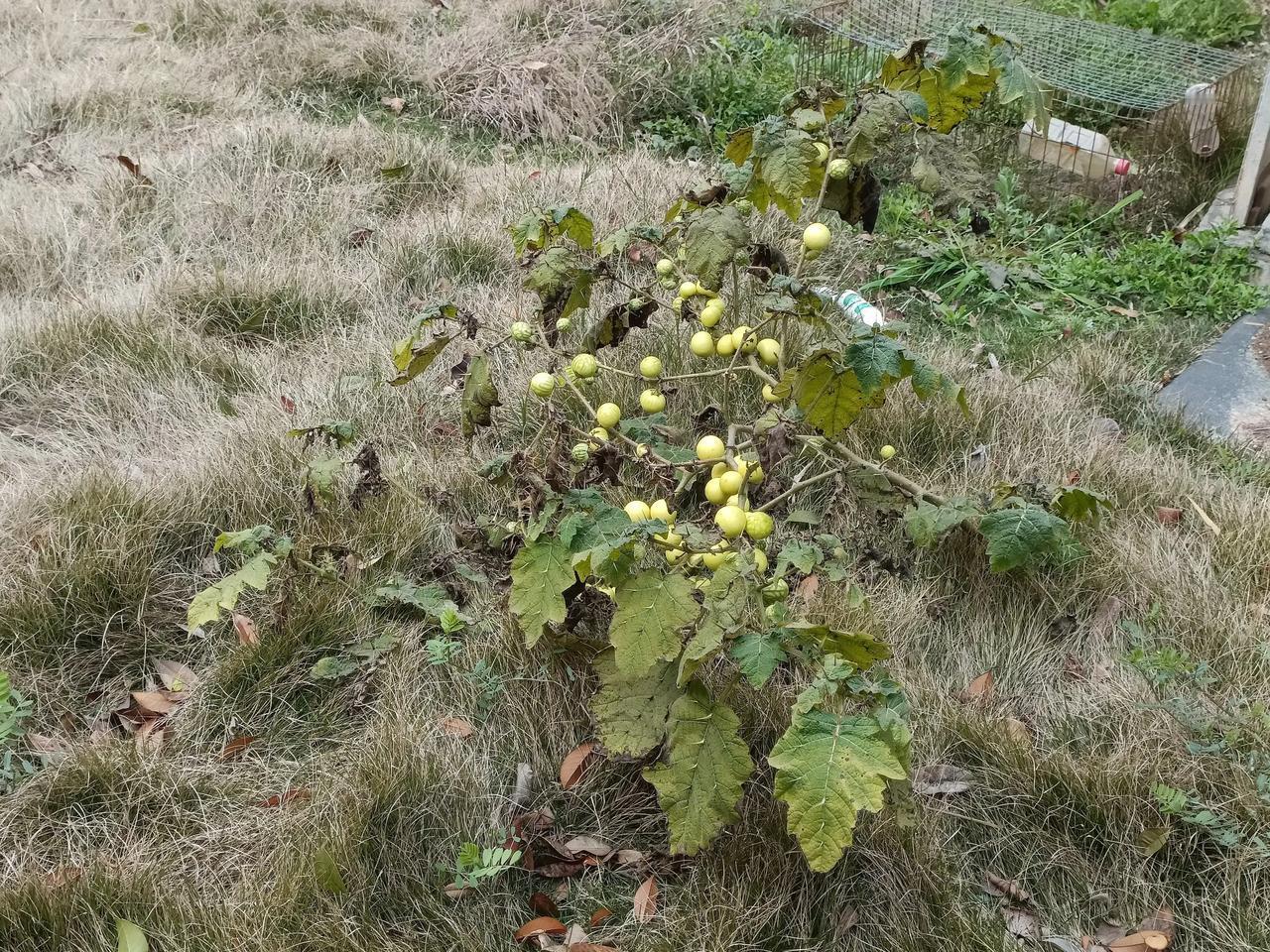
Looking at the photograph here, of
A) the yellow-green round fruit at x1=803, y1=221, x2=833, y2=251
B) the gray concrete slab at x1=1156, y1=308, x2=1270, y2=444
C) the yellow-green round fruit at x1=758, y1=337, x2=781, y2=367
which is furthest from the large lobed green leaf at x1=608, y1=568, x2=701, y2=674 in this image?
the gray concrete slab at x1=1156, y1=308, x2=1270, y2=444

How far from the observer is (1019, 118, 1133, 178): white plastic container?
15.3 ft

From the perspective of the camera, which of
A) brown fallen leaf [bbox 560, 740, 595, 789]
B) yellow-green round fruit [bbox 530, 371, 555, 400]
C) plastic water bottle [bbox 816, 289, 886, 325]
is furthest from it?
plastic water bottle [bbox 816, 289, 886, 325]

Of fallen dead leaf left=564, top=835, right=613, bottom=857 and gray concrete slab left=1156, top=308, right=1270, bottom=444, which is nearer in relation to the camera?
fallen dead leaf left=564, top=835, right=613, bottom=857

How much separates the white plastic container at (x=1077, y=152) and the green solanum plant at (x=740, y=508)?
8.42 feet

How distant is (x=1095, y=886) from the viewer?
190cm

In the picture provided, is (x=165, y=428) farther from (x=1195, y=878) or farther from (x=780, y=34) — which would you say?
(x=780, y=34)

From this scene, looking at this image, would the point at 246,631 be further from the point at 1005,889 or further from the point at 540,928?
the point at 1005,889

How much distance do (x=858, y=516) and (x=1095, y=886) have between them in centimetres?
113

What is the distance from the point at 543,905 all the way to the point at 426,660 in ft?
2.18

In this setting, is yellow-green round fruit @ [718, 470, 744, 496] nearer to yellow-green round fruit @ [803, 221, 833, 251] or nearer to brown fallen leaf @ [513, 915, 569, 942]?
yellow-green round fruit @ [803, 221, 833, 251]

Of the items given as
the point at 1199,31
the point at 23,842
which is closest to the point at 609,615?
the point at 23,842

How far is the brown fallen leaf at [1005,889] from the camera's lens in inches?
74.8

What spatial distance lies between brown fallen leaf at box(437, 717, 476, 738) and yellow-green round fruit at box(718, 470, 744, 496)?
79cm

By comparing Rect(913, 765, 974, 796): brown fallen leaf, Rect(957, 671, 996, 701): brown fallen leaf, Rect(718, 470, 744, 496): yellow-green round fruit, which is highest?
Rect(718, 470, 744, 496): yellow-green round fruit
